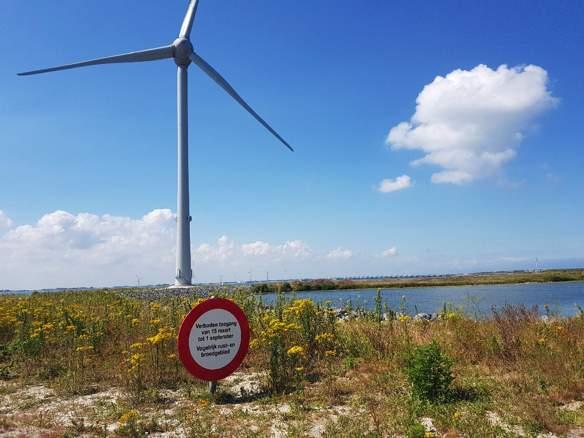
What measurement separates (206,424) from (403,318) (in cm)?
492

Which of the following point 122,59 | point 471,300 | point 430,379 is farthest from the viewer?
point 122,59

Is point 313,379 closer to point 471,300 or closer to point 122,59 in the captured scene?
point 471,300

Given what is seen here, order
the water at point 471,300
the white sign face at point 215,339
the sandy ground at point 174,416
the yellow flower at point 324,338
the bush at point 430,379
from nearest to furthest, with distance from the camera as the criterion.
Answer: the sandy ground at point 174,416 < the bush at point 430,379 < the white sign face at point 215,339 < the yellow flower at point 324,338 < the water at point 471,300

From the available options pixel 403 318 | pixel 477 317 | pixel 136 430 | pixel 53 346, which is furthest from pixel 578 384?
pixel 53 346

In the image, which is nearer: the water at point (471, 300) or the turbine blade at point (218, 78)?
the water at point (471, 300)

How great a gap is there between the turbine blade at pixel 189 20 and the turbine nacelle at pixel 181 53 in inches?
46.1

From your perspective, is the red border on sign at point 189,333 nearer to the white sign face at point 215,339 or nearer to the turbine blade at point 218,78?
the white sign face at point 215,339

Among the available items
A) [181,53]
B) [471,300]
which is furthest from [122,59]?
[471,300]

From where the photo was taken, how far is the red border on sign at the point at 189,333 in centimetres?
664

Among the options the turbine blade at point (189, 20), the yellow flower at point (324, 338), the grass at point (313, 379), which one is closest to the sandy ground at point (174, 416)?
the grass at point (313, 379)

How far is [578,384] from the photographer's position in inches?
242

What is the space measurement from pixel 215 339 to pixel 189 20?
2908 cm

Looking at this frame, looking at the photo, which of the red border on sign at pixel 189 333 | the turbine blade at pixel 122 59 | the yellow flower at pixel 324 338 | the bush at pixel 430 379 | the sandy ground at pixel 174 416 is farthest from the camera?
the turbine blade at pixel 122 59

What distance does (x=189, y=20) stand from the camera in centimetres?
3100
